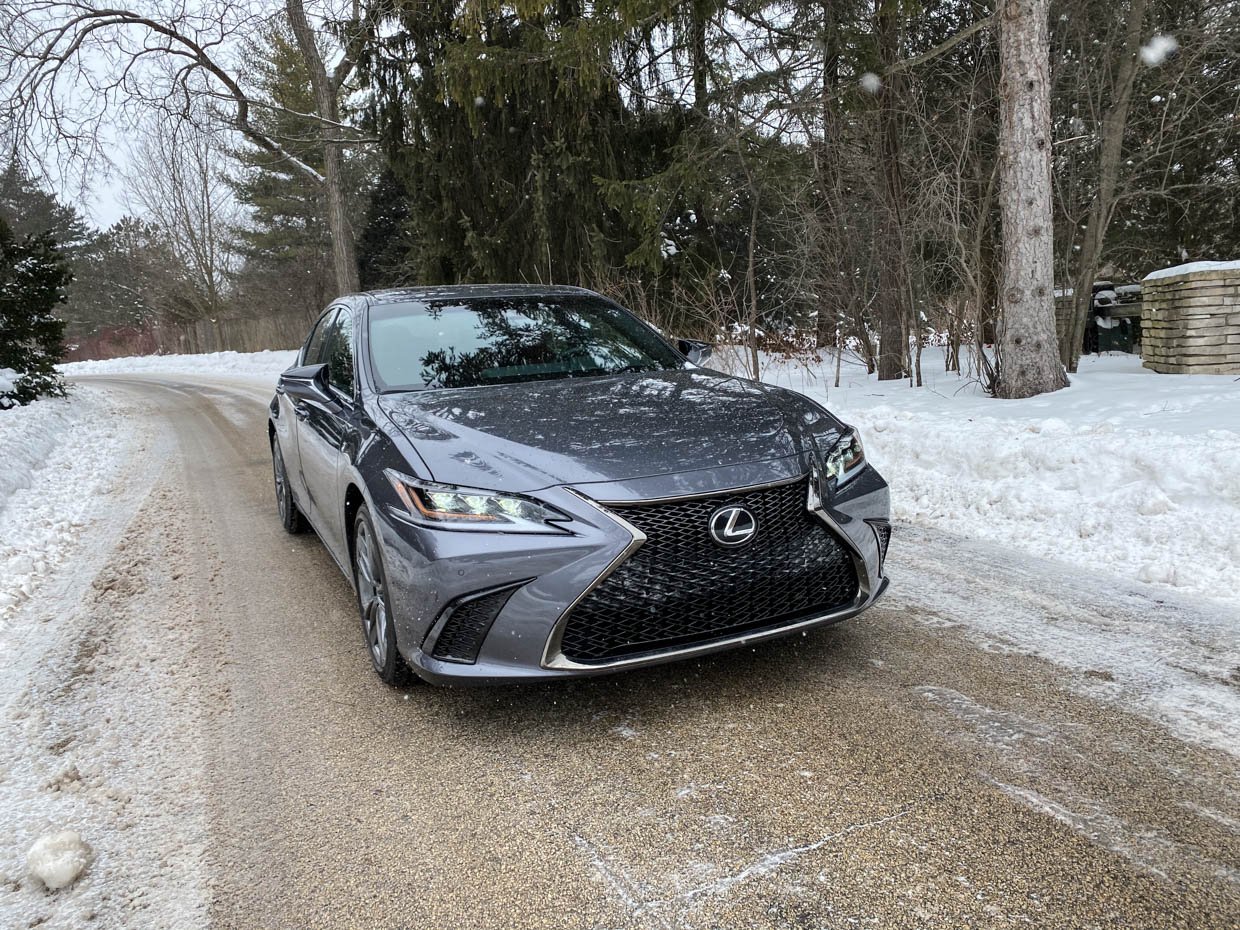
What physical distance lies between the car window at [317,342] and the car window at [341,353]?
0.58 ft

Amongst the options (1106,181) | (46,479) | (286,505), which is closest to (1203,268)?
(1106,181)

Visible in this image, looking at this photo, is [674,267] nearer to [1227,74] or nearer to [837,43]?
[837,43]

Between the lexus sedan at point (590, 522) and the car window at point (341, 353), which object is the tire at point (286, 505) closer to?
the car window at point (341, 353)

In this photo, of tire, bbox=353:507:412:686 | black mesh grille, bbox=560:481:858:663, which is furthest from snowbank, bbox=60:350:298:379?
black mesh grille, bbox=560:481:858:663

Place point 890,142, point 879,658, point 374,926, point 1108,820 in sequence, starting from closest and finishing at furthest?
point 374,926 < point 1108,820 < point 879,658 < point 890,142

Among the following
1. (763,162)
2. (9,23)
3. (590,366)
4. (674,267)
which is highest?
(9,23)

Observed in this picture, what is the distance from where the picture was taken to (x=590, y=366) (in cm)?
422

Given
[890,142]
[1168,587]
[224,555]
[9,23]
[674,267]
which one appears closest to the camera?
[1168,587]

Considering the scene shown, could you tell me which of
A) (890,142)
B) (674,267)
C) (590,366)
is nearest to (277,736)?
(590,366)

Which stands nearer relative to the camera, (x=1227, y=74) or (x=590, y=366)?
(x=590, y=366)

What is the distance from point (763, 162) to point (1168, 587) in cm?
929

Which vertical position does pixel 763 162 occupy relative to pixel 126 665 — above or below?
above

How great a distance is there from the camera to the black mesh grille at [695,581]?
9.03ft

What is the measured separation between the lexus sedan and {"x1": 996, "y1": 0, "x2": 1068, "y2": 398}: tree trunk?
5033mm
